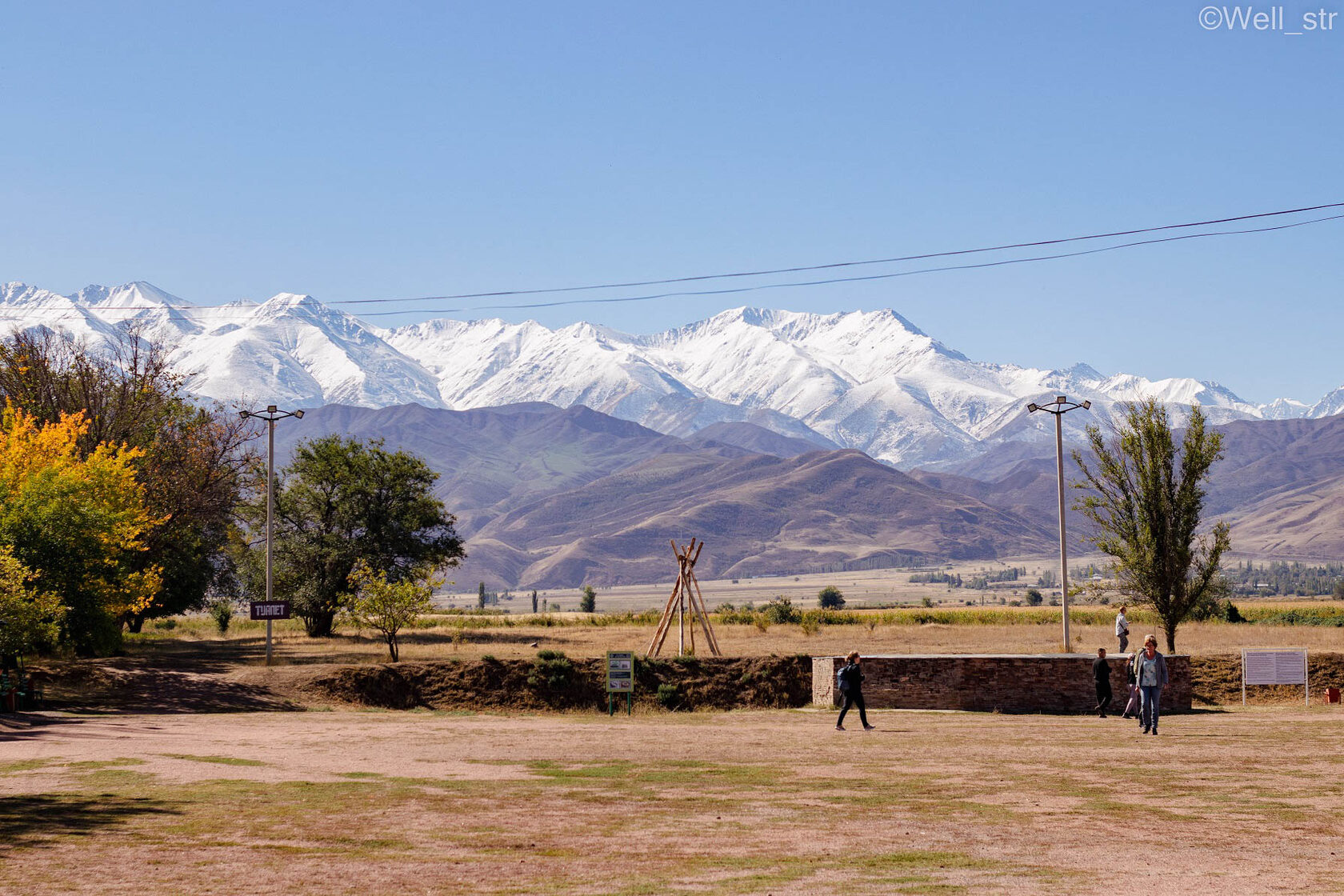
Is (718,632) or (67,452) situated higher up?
(67,452)

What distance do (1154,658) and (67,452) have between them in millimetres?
32811

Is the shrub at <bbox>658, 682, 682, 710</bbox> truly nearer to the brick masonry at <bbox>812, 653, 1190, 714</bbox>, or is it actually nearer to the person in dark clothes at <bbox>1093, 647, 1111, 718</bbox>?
the brick masonry at <bbox>812, 653, 1190, 714</bbox>

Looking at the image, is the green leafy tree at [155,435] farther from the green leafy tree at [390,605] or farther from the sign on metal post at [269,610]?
the green leafy tree at [390,605]

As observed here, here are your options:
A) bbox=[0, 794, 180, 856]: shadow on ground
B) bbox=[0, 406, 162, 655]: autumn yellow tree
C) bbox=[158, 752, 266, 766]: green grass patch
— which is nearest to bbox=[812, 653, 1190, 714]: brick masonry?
bbox=[158, 752, 266, 766]: green grass patch

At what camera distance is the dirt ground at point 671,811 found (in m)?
13.4

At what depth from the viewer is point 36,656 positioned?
4019 cm

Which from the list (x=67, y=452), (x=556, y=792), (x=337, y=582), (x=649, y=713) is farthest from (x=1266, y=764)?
(x=337, y=582)

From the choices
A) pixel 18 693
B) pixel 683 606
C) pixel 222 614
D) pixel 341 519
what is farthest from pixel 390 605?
pixel 222 614

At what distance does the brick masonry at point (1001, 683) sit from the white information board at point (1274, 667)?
3.54m

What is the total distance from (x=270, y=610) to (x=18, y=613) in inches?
449

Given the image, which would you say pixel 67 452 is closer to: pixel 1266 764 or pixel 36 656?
pixel 36 656

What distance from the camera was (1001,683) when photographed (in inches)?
1305

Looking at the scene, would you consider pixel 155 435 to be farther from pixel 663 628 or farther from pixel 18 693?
pixel 663 628

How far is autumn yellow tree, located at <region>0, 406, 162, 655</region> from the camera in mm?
34812
